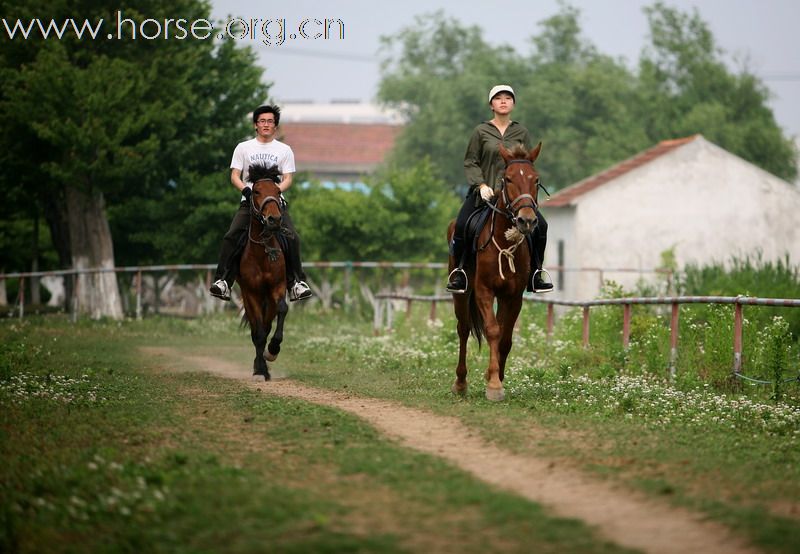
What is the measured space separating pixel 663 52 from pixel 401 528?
74034 millimetres

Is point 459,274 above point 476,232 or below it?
below

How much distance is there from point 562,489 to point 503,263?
4.97 m

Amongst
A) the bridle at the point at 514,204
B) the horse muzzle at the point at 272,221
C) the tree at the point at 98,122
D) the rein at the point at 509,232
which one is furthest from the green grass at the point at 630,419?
the tree at the point at 98,122

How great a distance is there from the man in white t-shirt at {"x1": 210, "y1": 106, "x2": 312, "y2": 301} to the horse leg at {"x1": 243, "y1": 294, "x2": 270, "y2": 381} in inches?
12.7

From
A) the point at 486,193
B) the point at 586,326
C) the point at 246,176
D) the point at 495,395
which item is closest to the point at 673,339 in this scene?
the point at 586,326

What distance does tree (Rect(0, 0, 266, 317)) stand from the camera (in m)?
30.9

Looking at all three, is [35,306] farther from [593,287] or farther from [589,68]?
Result: [589,68]

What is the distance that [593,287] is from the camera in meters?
43.8

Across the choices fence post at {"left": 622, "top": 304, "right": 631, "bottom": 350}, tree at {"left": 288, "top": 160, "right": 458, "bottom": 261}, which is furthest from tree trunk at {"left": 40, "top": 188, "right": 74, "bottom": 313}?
fence post at {"left": 622, "top": 304, "right": 631, "bottom": 350}

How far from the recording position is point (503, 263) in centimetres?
1237

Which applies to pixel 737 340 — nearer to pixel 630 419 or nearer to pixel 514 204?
pixel 630 419

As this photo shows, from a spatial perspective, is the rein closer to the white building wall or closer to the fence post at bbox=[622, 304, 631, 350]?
the fence post at bbox=[622, 304, 631, 350]

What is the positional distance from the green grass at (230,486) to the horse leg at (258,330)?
110 inches

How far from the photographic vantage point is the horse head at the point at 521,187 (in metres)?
11.6
